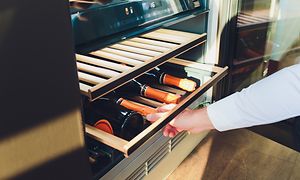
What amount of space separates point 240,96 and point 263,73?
931 mm

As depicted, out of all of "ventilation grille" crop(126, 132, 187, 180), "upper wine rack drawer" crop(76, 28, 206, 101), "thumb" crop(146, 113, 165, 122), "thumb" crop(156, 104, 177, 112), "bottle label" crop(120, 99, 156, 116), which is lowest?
"ventilation grille" crop(126, 132, 187, 180)

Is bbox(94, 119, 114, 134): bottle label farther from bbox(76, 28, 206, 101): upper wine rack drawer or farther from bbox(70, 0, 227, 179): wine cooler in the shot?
bbox(76, 28, 206, 101): upper wine rack drawer

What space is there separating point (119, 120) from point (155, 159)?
0.33 meters

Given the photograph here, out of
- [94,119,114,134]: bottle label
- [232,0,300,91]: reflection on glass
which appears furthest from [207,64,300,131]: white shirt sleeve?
[232,0,300,91]: reflection on glass

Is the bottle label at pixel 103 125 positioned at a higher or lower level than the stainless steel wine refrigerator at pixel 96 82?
lower

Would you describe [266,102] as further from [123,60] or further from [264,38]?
[264,38]

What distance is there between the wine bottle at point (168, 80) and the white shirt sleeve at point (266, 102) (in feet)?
0.79

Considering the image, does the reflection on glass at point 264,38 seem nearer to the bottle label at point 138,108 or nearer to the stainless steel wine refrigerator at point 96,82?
the stainless steel wine refrigerator at point 96,82

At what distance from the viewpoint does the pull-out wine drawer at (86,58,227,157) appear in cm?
80

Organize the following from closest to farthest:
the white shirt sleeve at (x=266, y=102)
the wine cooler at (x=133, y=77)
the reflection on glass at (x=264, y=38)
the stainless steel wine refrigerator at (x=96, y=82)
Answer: the stainless steel wine refrigerator at (x=96, y=82) < the white shirt sleeve at (x=266, y=102) < the wine cooler at (x=133, y=77) < the reflection on glass at (x=264, y=38)

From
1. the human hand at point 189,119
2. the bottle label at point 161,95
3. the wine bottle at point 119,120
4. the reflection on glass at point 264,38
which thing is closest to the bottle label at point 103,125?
the wine bottle at point 119,120

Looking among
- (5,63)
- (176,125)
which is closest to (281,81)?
(176,125)

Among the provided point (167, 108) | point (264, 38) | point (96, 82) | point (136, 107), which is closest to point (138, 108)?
point (136, 107)

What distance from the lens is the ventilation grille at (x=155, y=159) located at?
1136 millimetres
